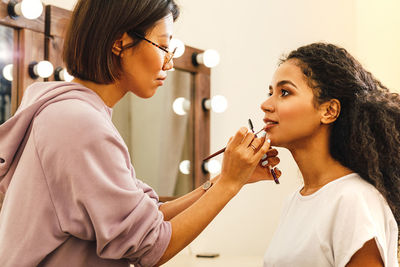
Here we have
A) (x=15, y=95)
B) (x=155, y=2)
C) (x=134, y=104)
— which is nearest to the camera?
(x=155, y=2)

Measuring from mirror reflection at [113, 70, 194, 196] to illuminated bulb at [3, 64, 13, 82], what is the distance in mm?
385

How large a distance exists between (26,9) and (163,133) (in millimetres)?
681

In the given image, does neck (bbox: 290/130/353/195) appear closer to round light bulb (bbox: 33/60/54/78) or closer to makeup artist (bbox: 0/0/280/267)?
makeup artist (bbox: 0/0/280/267)

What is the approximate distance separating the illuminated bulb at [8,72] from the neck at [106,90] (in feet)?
1.60

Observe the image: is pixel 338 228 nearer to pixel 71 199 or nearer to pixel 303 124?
pixel 303 124

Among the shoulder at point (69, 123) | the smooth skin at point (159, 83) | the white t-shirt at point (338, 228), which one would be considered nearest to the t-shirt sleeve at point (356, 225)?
the white t-shirt at point (338, 228)

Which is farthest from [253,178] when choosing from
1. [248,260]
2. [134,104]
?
[248,260]

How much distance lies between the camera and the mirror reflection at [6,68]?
4.34 feet

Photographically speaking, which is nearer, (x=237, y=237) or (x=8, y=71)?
(x=8, y=71)

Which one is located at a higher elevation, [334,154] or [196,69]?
[196,69]

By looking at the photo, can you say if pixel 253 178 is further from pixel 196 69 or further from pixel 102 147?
pixel 196 69

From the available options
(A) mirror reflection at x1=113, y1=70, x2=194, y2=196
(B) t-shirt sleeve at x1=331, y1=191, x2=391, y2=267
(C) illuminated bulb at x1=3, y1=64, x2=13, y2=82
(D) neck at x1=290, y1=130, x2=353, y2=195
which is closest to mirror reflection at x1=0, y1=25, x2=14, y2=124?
(C) illuminated bulb at x1=3, y1=64, x2=13, y2=82

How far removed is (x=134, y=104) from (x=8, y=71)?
1.54ft

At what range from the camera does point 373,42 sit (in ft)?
8.96
